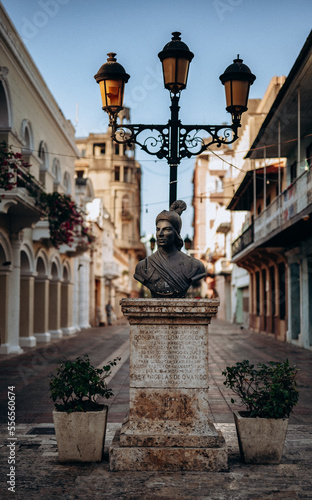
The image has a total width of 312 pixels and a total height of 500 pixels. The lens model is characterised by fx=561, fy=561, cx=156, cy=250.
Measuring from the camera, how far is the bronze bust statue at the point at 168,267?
5562 millimetres

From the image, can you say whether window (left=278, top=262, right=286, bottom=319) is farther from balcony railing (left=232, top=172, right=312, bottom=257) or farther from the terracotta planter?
the terracotta planter

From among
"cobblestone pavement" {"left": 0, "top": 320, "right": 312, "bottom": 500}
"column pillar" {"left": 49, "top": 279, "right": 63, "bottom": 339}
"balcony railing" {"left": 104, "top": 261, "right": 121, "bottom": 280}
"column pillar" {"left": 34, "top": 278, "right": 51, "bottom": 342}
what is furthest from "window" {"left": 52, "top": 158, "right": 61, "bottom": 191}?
"balcony railing" {"left": 104, "top": 261, "right": 121, "bottom": 280}

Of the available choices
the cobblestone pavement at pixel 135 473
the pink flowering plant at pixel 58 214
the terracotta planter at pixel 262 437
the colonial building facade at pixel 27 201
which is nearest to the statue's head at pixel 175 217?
the terracotta planter at pixel 262 437

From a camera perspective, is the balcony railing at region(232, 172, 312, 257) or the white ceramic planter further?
Answer: the balcony railing at region(232, 172, 312, 257)

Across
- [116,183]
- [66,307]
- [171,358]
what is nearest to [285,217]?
[66,307]

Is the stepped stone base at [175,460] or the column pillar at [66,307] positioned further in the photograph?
the column pillar at [66,307]

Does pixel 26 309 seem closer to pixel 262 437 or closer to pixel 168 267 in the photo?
pixel 168 267

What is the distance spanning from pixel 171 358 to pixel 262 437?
3.70ft

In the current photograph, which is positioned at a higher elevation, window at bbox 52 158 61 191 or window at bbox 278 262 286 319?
window at bbox 52 158 61 191

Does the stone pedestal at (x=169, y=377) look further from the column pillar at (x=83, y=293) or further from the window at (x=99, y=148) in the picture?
the window at (x=99, y=148)

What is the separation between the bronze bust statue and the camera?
18.2 feet

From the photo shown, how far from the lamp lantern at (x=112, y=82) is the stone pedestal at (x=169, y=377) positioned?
2.74 meters

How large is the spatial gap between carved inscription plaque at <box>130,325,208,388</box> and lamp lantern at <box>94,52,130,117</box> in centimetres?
291

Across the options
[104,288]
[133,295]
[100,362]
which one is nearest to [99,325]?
[104,288]
